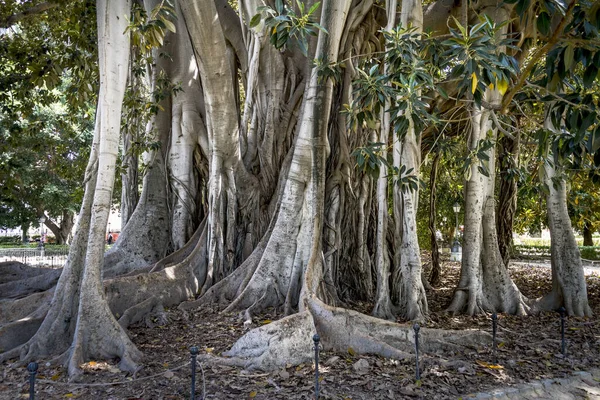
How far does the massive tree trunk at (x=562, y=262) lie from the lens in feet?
21.6

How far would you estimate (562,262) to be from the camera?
22.5 feet

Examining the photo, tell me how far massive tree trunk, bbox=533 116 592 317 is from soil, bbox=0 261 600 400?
1.27 metres

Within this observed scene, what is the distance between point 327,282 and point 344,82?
3.00 m

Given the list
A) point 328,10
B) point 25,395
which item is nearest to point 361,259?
point 328,10

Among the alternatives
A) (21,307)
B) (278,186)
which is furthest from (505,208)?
(21,307)

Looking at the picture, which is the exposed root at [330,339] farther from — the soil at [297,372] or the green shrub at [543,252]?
the green shrub at [543,252]

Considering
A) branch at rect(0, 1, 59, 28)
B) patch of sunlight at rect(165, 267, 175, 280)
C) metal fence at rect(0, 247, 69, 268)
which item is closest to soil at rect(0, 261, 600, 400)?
patch of sunlight at rect(165, 267, 175, 280)

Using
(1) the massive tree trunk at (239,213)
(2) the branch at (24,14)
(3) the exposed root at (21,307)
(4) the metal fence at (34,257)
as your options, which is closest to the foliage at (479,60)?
(1) the massive tree trunk at (239,213)

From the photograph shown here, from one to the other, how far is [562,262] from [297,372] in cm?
494

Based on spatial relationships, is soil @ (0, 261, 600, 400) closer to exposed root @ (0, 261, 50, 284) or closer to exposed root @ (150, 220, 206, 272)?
exposed root @ (150, 220, 206, 272)

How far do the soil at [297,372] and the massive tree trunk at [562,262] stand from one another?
4.16 feet

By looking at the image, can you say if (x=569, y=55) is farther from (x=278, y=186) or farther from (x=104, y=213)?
(x=278, y=186)

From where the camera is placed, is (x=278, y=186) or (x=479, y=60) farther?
(x=278, y=186)

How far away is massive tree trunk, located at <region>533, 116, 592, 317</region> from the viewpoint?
6586mm
